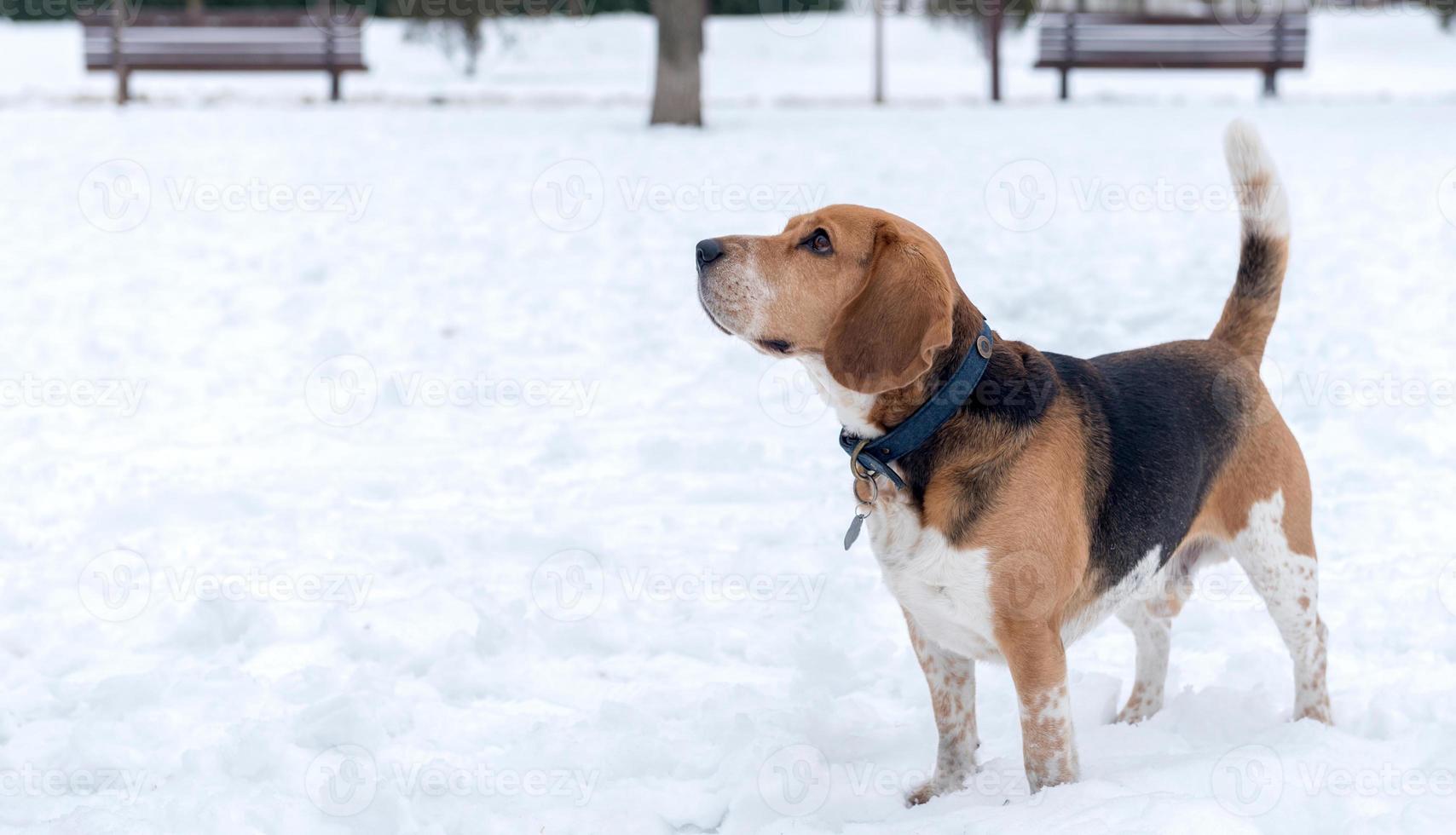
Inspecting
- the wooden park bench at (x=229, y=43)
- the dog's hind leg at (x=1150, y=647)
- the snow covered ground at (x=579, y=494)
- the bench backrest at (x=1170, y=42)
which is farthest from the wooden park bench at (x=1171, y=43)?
the dog's hind leg at (x=1150, y=647)

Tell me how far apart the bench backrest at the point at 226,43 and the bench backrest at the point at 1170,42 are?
10.4 metres

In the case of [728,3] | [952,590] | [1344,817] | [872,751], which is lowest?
[872,751]

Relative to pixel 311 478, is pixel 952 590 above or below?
above

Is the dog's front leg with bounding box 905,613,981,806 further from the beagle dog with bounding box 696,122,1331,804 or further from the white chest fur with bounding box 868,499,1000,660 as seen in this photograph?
the white chest fur with bounding box 868,499,1000,660

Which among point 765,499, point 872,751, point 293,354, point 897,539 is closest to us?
point 897,539

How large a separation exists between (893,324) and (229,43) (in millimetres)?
18188

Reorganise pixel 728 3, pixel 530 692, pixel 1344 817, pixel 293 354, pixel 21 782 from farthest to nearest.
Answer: pixel 728 3 → pixel 293 354 → pixel 530 692 → pixel 21 782 → pixel 1344 817

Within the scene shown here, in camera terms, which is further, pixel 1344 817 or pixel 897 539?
pixel 897 539

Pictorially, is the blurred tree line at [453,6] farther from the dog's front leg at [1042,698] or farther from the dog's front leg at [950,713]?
the dog's front leg at [1042,698]

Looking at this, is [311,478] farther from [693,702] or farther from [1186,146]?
[1186,146]

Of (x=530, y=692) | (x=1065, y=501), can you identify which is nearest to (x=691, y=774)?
(x=530, y=692)

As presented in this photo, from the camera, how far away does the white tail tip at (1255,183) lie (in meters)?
3.95

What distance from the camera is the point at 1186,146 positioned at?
42.0ft

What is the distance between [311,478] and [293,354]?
6.39 feet
